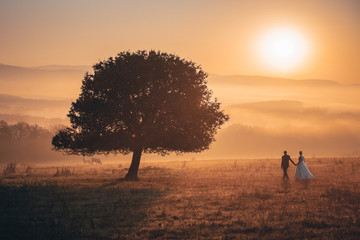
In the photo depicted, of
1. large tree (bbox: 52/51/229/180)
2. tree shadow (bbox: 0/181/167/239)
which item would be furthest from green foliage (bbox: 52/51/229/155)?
tree shadow (bbox: 0/181/167/239)

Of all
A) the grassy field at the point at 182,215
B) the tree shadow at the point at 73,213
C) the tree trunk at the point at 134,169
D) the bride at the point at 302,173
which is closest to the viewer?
the grassy field at the point at 182,215

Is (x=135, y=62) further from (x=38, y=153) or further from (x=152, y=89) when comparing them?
(x=38, y=153)

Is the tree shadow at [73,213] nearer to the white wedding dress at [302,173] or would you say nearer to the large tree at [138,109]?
the large tree at [138,109]

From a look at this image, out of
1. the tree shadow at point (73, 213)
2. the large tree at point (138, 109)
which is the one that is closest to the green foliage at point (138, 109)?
the large tree at point (138, 109)

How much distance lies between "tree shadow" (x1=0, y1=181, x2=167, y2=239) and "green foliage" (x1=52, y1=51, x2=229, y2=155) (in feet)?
29.2

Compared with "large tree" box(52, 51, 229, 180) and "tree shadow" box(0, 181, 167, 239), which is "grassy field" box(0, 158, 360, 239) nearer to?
"tree shadow" box(0, 181, 167, 239)

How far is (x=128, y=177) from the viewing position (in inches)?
1388

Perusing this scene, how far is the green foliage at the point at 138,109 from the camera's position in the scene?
33.0 metres

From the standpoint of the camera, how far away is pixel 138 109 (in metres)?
32.8

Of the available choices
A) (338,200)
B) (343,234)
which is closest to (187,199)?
(338,200)

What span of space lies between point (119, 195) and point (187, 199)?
4.72 meters

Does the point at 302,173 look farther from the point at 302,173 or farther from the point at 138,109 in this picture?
the point at 138,109

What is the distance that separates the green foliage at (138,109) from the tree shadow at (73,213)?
8.91 metres

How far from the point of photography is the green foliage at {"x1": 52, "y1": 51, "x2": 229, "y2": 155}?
33000mm
